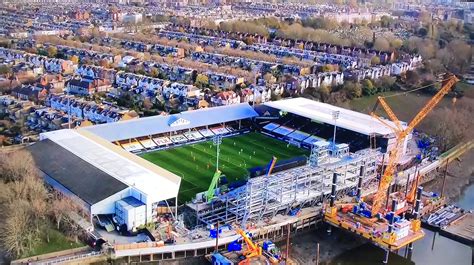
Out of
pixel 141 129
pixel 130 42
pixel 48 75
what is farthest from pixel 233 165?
pixel 130 42

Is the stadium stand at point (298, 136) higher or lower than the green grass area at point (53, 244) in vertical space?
higher

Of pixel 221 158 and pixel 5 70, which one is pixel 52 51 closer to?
pixel 5 70

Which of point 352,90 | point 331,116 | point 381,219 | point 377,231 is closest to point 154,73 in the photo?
point 352,90

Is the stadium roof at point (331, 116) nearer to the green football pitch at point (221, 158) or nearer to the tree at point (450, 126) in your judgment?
the green football pitch at point (221, 158)

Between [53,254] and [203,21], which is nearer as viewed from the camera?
[53,254]

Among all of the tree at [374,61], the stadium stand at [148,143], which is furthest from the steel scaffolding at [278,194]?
the tree at [374,61]

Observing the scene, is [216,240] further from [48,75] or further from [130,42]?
[130,42]
